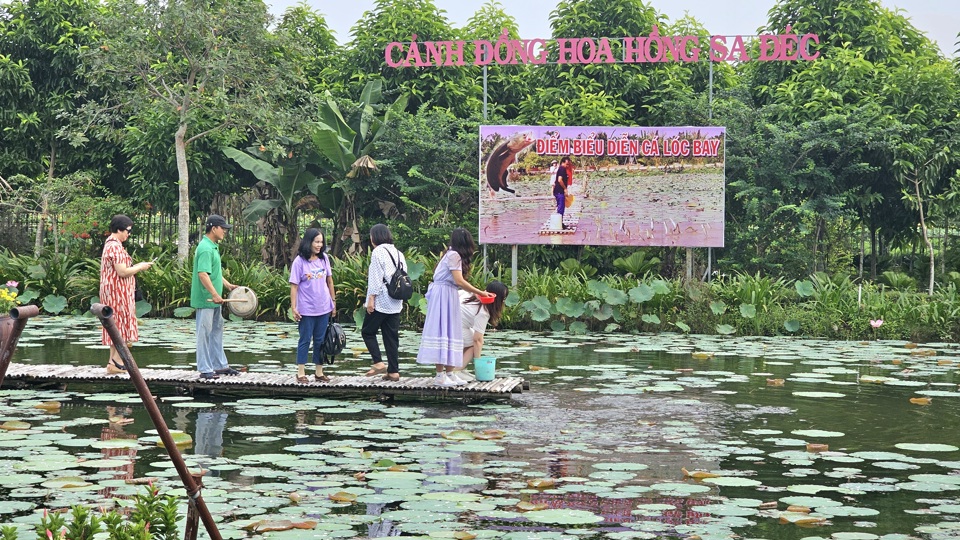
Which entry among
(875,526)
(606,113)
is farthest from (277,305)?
(875,526)

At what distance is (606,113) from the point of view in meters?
21.5

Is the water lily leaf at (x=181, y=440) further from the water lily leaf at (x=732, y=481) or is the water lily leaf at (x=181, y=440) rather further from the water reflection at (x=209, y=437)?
the water lily leaf at (x=732, y=481)

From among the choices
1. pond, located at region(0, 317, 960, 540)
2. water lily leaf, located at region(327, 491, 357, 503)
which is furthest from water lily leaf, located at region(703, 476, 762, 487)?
water lily leaf, located at region(327, 491, 357, 503)

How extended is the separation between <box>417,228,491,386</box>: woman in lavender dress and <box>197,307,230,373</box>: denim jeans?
73.9 inches

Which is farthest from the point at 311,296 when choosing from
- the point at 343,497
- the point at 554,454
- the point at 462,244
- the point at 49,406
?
the point at 343,497

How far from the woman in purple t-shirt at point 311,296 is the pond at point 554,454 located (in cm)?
49

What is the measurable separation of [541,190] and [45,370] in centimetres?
999

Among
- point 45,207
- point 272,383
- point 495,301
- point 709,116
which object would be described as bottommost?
point 272,383

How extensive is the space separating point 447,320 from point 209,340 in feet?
7.15

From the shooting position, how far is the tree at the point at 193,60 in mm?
20047

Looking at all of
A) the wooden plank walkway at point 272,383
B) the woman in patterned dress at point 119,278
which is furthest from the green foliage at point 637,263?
the woman in patterned dress at point 119,278

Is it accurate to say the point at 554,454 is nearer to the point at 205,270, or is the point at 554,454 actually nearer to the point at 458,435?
the point at 458,435

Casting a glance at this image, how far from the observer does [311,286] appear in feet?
34.0

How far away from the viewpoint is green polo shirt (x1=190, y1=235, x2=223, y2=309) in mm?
10359
